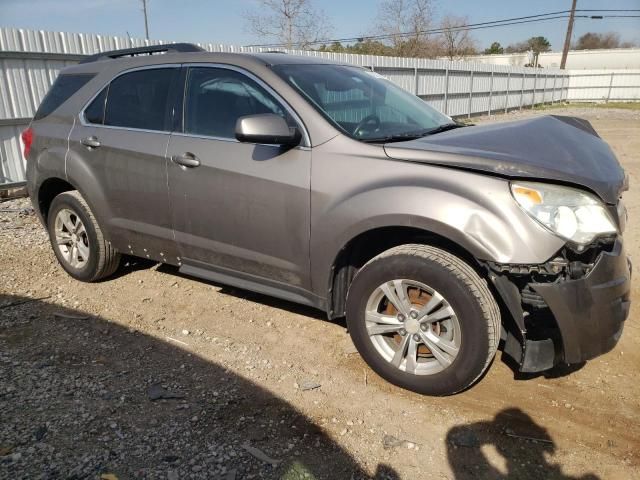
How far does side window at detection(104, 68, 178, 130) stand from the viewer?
3.68m

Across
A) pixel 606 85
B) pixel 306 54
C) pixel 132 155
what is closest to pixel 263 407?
pixel 132 155

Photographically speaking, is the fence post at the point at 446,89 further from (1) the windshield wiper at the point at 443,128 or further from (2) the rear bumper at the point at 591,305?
(2) the rear bumper at the point at 591,305

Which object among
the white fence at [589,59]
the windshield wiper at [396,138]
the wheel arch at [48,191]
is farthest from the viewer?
the white fence at [589,59]

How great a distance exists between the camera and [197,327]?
373 centimetres

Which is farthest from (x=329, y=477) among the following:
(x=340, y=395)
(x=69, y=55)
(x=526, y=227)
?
(x=69, y=55)

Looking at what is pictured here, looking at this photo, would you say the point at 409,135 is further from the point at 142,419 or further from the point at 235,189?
the point at 142,419

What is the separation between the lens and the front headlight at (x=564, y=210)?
2.39 metres

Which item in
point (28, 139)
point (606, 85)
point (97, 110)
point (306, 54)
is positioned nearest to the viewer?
point (97, 110)

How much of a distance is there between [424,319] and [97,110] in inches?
123

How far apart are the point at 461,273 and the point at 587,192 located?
731mm

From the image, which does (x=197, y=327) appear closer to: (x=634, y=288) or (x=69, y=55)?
(x=634, y=288)

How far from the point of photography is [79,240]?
443cm

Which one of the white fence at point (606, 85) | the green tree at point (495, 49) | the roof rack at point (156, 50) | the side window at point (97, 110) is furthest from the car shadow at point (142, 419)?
the green tree at point (495, 49)

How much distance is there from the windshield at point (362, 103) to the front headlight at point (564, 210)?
37.4 inches
